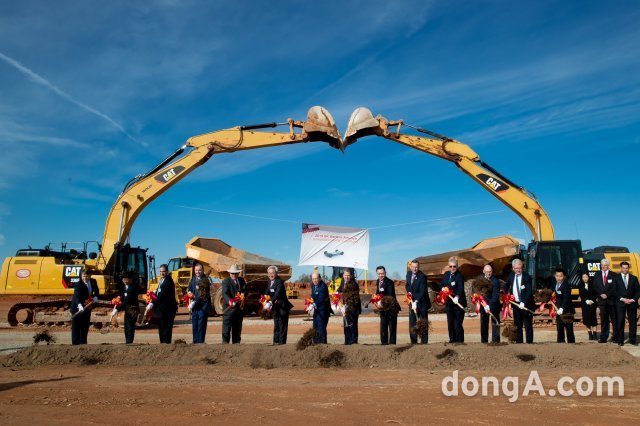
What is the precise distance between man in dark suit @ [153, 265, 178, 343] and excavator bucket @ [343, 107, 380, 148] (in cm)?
874

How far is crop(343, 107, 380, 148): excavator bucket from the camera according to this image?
60.9 feet

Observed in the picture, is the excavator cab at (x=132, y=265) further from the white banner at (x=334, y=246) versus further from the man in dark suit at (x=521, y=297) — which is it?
the man in dark suit at (x=521, y=297)

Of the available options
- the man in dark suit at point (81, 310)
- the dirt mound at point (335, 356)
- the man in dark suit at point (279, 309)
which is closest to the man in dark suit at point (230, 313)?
the man in dark suit at point (279, 309)

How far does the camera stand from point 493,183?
1945 cm

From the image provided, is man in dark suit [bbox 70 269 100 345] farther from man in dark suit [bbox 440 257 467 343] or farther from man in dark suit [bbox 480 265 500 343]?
man in dark suit [bbox 480 265 500 343]

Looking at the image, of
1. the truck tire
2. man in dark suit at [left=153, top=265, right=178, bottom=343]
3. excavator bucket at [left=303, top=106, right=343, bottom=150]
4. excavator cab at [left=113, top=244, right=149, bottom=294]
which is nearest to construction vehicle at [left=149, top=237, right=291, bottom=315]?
the truck tire

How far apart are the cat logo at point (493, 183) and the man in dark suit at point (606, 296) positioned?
22.0ft

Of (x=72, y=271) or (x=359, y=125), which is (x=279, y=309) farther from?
(x=72, y=271)

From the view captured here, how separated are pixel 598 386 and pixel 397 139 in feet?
43.8

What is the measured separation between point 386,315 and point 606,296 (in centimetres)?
542

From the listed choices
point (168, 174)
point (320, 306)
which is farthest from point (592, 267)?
point (168, 174)

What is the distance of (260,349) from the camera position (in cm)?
992

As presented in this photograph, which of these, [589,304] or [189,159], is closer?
[589,304]

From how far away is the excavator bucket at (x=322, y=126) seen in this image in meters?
18.4
